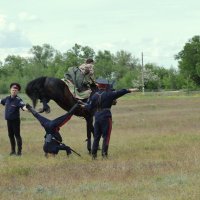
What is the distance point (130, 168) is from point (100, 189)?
190cm

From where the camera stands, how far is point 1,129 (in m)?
22.8

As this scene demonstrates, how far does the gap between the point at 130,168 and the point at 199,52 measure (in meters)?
86.9

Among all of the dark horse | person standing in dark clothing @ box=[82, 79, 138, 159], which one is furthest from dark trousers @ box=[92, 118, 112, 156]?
the dark horse

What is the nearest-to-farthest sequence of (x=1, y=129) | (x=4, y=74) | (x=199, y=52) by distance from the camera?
(x=1, y=129), (x=199, y=52), (x=4, y=74)

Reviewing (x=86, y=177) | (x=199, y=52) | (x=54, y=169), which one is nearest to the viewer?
(x=86, y=177)

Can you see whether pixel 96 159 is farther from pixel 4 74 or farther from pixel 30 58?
pixel 30 58

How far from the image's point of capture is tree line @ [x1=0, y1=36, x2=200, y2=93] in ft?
315

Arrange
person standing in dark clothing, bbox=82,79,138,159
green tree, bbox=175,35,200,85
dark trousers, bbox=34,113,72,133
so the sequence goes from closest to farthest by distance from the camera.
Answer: person standing in dark clothing, bbox=82,79,138,159 → dark trousers, bbox=34,113,72,133 → green tree, bbox=175,35,200,85

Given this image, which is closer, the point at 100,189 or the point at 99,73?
the point at 100,189

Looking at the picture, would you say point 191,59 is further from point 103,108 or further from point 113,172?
point 113,172

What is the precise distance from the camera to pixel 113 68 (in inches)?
4454

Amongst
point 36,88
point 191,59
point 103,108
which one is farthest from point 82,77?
point 191,59

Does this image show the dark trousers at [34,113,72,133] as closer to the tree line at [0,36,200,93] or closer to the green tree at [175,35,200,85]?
the tree line at [0,36,200,93]

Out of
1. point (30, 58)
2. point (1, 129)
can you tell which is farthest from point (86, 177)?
point (30, 58)
